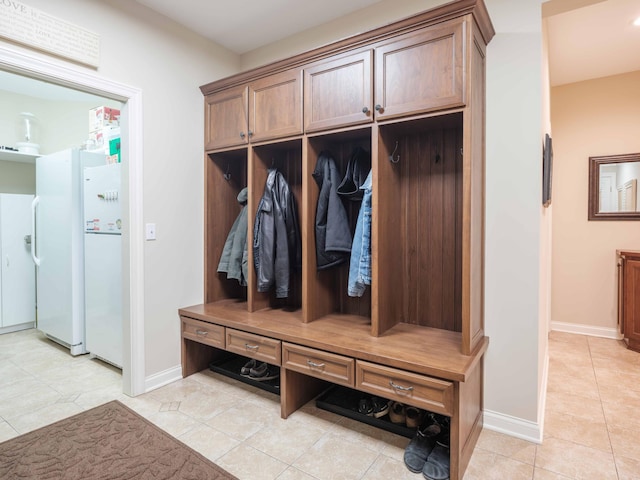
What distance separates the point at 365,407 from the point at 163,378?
1.53m

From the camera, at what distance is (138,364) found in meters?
2.53

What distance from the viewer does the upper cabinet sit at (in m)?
2.40

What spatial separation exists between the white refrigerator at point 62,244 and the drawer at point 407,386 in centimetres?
286

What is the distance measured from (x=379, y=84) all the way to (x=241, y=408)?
2.21m

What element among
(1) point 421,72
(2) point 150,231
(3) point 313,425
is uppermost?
(1) point 421,72

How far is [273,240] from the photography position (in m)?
2.58

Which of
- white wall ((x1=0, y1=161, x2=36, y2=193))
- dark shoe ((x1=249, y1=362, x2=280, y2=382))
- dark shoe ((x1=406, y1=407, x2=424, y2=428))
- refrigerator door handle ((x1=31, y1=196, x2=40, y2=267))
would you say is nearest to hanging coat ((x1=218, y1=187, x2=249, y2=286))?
dark shoe ((x1=249, y1=362, x2=280, y2=382))

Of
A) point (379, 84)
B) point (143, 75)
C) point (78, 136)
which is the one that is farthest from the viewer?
point (78, 136)

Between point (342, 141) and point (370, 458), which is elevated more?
point (342, 141)

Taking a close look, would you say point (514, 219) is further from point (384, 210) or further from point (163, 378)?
point (163, 378)

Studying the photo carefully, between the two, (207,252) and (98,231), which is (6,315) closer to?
(98,231)

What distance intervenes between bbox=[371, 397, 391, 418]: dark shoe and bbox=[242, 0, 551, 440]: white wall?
1.95 feet

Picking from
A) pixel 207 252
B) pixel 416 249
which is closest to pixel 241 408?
pixel 207 252

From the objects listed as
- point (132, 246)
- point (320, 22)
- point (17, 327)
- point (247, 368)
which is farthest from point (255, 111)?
point (17, 327)
